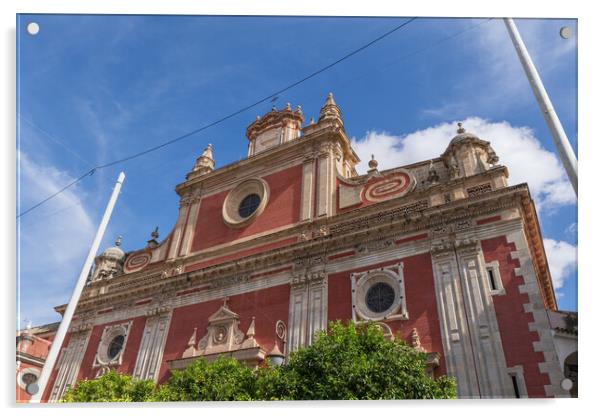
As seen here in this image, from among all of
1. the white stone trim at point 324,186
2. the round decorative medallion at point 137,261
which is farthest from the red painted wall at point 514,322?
the round decorative medallion at point 137,261

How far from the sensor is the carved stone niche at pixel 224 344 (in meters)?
14.6

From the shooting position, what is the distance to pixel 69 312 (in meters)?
8.45

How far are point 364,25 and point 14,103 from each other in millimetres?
7205

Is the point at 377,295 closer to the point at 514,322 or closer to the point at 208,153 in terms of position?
the point at 514,322

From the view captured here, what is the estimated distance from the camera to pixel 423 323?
41.3ft

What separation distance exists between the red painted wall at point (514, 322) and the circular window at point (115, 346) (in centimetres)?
1414

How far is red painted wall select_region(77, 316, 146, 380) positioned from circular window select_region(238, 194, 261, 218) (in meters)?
5.77

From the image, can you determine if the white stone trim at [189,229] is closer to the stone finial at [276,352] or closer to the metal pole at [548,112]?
the stone finial at [276,352]

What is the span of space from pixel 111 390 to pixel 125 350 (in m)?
5.26

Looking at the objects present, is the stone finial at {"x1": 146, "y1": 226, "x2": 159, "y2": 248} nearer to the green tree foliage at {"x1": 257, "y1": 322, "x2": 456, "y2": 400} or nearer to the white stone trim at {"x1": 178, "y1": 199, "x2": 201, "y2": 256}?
the white stone trim at {"x1": 178, "y1": 199, "x2": 201, "y2": 256}

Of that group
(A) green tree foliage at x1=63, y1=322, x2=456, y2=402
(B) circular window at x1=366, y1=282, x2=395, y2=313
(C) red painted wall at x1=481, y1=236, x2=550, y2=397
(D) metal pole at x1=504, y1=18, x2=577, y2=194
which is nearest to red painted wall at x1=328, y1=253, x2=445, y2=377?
(B) circular window at x1=366, y1=282, x2=395, y2=313

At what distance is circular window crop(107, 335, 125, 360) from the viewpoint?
60.6 ft

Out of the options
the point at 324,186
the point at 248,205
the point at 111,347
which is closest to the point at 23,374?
the point at 111,347

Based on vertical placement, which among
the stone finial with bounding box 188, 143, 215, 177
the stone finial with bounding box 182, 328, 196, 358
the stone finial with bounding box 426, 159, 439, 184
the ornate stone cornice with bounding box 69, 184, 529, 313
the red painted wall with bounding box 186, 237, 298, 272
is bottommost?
the stone finial with bounding box 182, 328, 196, 358
